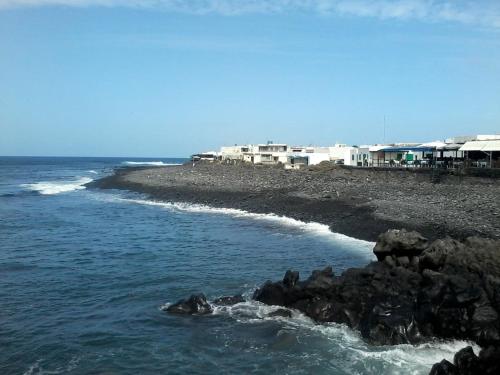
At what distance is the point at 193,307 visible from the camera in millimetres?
16656

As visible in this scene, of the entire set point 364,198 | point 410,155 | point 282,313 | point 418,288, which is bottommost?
point 282,313

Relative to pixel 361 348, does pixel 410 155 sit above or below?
above

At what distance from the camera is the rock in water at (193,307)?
16547mm

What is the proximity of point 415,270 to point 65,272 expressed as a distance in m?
14.2

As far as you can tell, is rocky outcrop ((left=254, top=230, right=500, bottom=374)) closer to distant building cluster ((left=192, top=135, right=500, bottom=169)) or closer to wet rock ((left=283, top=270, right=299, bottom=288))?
wet rock ((left=283, top=270, right=299, bottom=288))

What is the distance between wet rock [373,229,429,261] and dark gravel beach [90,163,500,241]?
248 inches

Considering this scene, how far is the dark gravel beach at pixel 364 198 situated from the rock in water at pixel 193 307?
12758mm

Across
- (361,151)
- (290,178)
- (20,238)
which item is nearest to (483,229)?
(20,238)

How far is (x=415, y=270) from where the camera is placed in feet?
57.8

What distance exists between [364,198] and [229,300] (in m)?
21.9

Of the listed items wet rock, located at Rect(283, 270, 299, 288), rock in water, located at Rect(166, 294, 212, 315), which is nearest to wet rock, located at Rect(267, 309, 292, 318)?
wet rock, located at Rect(283, 270, 299, 288)

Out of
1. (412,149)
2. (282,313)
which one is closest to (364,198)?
(282,313)

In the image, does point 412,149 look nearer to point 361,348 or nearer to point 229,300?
point 229,300

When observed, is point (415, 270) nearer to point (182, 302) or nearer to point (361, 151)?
point (182, 302)
